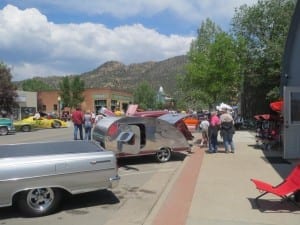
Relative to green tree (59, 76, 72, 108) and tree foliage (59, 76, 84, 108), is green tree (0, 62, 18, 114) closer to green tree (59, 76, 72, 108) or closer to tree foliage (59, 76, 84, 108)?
tree foliage (59, 76, 84, 108)

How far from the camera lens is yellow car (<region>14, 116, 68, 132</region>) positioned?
3812cm

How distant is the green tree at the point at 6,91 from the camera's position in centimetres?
4024

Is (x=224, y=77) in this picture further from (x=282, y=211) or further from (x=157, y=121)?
(x=282, y=211)

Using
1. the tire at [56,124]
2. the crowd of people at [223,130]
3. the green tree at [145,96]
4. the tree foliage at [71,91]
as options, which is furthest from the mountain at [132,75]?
the crowd of people at [223,130]

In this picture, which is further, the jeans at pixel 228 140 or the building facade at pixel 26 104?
the building facade at pixel 26 104

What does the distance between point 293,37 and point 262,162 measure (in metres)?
7.36

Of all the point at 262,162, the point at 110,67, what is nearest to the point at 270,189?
the point at 262,162

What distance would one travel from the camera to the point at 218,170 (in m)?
12.3

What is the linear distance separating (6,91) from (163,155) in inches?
1135

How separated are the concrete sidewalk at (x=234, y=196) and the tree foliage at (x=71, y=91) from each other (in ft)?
221

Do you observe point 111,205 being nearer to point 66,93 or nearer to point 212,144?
point 212,144

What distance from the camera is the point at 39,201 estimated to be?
7.49 m

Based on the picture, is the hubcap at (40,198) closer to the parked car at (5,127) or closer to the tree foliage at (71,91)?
the parked car at (5,127)

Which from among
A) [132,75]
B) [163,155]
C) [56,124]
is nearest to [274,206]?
[163,155]
